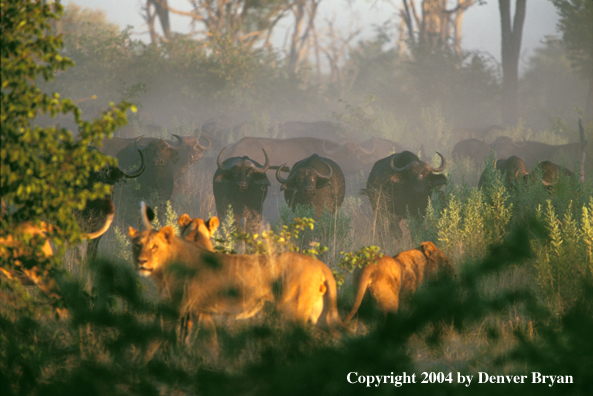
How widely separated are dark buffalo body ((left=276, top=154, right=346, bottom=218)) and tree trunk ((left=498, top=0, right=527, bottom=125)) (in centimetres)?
2149

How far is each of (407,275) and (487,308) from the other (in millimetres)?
2788

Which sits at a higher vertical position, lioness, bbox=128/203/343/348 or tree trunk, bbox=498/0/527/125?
tree trunk, bbox=498/0/527/125

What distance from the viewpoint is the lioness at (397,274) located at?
14.9ft

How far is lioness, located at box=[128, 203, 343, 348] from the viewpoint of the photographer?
3572mm

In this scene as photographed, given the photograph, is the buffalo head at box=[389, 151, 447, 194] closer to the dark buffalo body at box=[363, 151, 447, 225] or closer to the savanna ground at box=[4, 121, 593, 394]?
the dark buffalo body at box=[363, 151, 447, 225]

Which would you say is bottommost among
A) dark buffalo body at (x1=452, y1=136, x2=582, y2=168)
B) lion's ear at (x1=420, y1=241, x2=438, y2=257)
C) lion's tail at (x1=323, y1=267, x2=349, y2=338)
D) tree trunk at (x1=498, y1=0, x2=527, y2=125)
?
lion's tail at (x1=323, y1=267, x2=349, y2=338)

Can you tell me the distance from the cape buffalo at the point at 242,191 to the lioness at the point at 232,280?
21.3 feet

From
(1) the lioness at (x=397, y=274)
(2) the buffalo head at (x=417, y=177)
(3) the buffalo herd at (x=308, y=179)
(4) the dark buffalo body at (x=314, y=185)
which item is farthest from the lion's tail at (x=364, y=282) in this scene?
(2) the buffalo head at (x=417, y=177)

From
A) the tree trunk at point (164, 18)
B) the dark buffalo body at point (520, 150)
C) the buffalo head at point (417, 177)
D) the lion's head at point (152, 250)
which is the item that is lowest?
the lion's head at point (152, 250)

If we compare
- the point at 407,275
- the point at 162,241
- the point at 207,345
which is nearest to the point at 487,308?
the point at 207,345

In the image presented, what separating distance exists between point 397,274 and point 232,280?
5.95 feet

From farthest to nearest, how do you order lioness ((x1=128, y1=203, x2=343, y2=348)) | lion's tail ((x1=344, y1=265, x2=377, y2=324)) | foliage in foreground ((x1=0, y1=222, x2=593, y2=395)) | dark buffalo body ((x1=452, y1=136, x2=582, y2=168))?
dark buffalo body ((x1=452, y1=136, x2=582, y2=168)) → lion's tail ((x1=344, y1=265, x2=377, y2=324)) → lioness ((x1=128, y1=203, x2=343, y2=348)) → foliage in foreground ((x1=0, y1=222, x2=593, y2=395))

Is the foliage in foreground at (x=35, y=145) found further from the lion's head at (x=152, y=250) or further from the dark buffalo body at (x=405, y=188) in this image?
the dark buffalo body at (x=405, y=188)

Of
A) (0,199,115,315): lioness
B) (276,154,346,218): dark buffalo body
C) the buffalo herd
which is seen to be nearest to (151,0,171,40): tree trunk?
the buffalo herd
